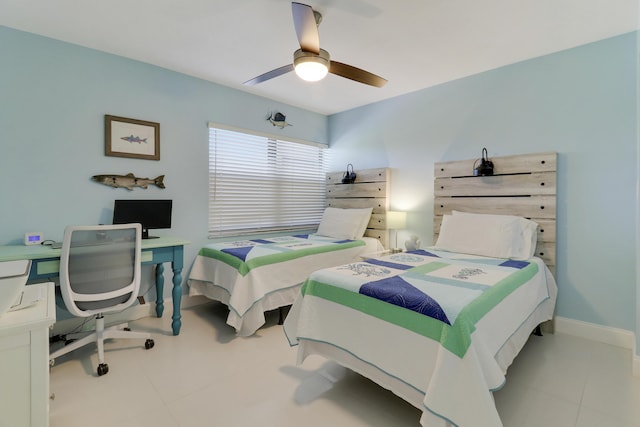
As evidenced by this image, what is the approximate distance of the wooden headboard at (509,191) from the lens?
8.75 feet

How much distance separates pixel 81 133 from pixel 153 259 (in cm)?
129

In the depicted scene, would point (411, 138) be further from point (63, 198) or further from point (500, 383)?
point (63, 198)

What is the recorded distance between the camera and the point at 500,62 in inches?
112

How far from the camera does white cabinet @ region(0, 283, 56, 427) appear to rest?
1.03 meters

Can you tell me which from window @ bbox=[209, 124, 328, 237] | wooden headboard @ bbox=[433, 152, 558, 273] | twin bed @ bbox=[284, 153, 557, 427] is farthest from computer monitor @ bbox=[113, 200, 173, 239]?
wooden headboard @ bbox=[433, 152, 558, 273]

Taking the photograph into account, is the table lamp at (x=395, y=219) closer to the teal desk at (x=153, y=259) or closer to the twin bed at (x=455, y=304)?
the twin bed at (x=455, y=304)

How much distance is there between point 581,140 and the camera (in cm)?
256

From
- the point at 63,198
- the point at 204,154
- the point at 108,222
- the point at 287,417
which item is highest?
the point at 204,154

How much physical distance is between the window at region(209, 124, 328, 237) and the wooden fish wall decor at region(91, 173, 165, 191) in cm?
57

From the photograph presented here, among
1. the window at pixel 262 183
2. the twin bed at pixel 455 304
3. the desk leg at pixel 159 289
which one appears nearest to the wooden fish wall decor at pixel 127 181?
the window at pixel 262 183

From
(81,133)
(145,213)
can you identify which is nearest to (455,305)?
(145,213)

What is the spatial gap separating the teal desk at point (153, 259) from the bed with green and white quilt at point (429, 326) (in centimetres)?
117

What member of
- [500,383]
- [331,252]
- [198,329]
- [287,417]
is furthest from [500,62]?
[198,329]

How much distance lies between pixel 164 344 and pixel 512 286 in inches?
103
